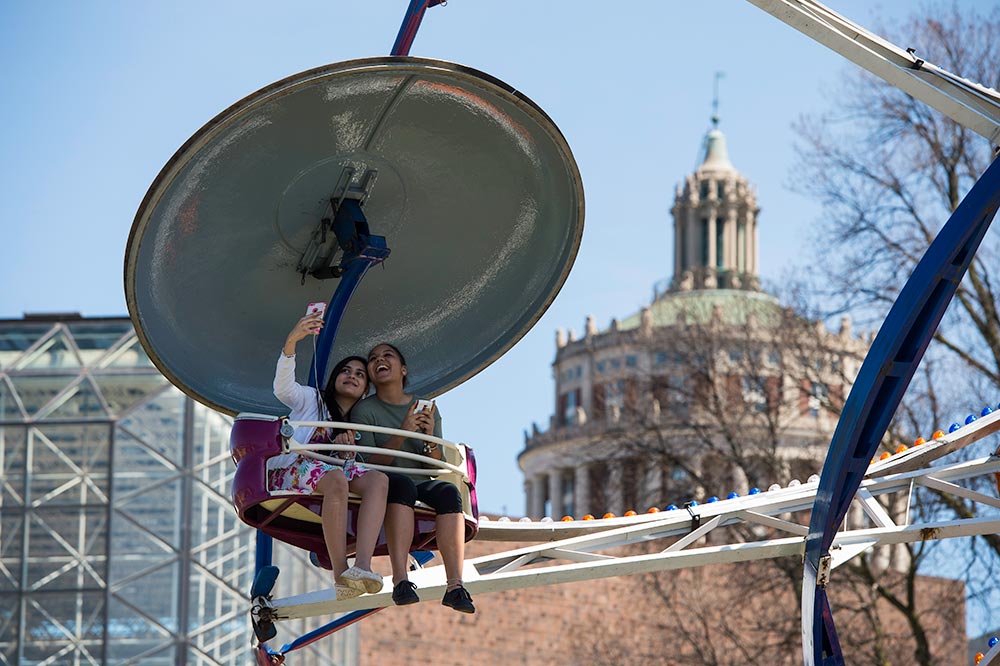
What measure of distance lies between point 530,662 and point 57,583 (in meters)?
16.3

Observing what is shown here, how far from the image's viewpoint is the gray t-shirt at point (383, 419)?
9914mm

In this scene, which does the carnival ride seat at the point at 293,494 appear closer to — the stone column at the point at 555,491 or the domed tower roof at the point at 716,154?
the stone column at the point at 555,491

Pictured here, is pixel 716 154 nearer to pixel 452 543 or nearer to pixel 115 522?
pixel 115 522

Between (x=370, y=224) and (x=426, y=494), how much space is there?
1.65m

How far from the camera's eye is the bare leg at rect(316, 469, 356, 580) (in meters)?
9.53

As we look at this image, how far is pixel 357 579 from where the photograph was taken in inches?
369

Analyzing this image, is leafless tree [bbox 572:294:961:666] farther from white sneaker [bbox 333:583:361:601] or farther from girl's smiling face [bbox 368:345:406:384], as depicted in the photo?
white sneaker [bbox 333:583:361:601]

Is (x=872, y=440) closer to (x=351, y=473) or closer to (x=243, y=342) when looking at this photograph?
(x=351, y=473)

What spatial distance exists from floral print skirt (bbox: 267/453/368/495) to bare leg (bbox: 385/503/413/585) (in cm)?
35

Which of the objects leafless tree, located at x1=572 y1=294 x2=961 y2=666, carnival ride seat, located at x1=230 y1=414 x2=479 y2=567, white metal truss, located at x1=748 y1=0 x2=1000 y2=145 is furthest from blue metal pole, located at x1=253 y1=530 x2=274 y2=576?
leafless tree, located at x1=572 y1=294 x2=961 y2=666

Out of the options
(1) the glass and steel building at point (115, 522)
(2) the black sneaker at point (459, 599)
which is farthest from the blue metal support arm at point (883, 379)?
(1) the glass and steel building at point (115, 522)

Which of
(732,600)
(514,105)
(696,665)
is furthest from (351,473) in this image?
(732,600)

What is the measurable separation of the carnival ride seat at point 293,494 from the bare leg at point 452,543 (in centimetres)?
11

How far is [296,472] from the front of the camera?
31.3 ft
